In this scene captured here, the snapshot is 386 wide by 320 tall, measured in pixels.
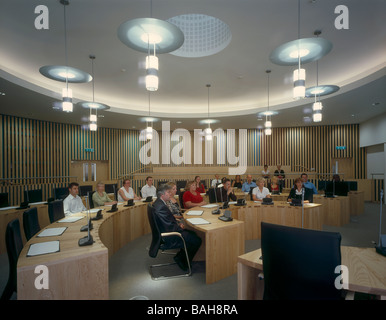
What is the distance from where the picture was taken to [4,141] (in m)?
8.46

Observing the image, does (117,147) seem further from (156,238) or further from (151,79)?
(151,79)

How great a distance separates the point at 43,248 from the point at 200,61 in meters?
4.90

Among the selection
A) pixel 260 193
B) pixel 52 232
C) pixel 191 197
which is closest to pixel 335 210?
pixel 260 193

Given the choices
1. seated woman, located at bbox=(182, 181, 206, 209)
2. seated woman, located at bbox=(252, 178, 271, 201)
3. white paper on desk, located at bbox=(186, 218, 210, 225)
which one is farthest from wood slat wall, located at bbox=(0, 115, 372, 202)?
white paper on desk, located at bbox=(186, 218, 210, 225)

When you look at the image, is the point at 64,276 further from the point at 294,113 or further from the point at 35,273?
the point at 294,113

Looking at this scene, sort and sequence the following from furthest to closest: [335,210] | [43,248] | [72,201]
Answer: [335,210], [72,201], [43,248]

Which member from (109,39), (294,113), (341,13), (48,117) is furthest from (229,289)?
(48,117)

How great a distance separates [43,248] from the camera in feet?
7.15

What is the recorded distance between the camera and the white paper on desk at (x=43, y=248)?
6.77 ft

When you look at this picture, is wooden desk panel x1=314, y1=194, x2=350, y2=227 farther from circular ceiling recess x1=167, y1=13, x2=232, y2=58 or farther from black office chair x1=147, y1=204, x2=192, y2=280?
circular ceiling recess x1=167, y1=13, x2=232, y2=58

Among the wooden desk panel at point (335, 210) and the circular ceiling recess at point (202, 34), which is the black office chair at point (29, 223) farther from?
the wooden desk panel at point (335, 210)

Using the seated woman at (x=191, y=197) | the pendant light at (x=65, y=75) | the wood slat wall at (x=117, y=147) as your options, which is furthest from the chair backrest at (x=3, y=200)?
the wood slat wall at (x=117, y=147)

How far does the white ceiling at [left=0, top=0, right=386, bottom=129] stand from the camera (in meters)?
3.46

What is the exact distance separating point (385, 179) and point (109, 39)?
11.5 meters
